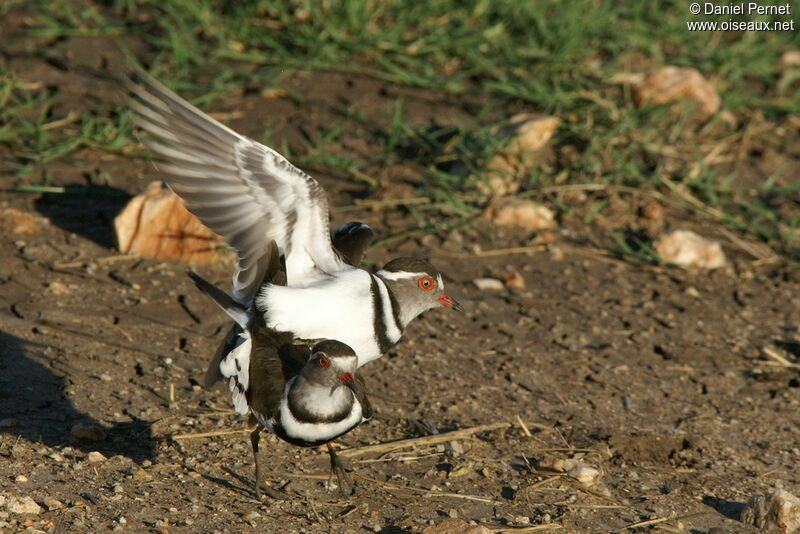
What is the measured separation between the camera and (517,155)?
6707 mm

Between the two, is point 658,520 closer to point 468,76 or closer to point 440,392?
point 440,392

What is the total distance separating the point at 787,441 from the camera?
4.85 meters

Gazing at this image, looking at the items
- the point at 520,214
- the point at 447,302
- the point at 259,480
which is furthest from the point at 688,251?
the point at 259,480

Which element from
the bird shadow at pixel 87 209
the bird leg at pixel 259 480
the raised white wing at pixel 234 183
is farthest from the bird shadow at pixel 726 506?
the bird shadow at pixel 87 209

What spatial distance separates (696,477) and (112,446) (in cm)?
214

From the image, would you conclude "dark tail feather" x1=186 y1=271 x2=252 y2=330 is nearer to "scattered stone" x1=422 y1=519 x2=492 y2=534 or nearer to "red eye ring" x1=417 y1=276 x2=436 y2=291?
"red eye ring" x1=417 y1=276 x2=436 y2=291

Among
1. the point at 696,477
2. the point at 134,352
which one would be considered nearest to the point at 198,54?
the point at 134,352

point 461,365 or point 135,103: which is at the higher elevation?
point 135,103

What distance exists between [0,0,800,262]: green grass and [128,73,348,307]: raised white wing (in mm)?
1856

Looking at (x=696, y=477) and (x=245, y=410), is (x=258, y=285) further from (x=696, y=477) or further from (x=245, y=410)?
(x=696, y=477)

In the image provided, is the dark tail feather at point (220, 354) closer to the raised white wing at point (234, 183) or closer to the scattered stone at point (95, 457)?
the raised white wing at point (234, 183)

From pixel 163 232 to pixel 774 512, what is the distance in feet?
10.0

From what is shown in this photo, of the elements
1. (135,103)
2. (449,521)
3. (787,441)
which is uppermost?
(135,103)

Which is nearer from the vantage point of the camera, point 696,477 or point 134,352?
point 696,477
